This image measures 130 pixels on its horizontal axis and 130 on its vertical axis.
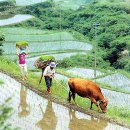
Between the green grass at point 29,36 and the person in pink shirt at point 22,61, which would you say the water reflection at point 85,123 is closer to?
the person in pink shirt at point 22,61

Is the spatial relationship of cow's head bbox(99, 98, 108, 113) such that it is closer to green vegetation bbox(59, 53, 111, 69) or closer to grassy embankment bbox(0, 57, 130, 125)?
grassy embankment bbox(0, 57, 130, 125)

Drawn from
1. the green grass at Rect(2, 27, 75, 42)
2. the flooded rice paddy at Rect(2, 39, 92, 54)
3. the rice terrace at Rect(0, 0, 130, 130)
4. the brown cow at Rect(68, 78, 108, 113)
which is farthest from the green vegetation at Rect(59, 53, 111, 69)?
the brown cow at Rect(68, 78, 108, 113)

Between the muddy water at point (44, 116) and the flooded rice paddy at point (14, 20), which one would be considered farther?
the flooded rice paddy at point (14, 20)

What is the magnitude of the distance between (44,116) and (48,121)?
39 centimetres

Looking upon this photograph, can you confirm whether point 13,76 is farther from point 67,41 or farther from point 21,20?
point 21,20

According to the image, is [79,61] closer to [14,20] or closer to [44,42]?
[44,42]

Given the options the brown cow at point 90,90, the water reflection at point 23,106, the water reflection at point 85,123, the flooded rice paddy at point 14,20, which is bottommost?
the flooded rice paddy at point 14,20

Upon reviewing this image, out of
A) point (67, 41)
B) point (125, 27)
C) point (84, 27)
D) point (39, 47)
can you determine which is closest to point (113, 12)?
point (84, 27)

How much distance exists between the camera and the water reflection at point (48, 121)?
37.4 ft

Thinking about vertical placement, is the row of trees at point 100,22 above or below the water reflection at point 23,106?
below

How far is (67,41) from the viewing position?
154ft

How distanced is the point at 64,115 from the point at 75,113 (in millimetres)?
394

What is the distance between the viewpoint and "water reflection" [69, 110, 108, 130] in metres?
11.6

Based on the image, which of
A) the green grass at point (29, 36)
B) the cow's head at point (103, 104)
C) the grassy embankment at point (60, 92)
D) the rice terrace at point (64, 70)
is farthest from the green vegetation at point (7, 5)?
the cow's head at point (103, 104)
